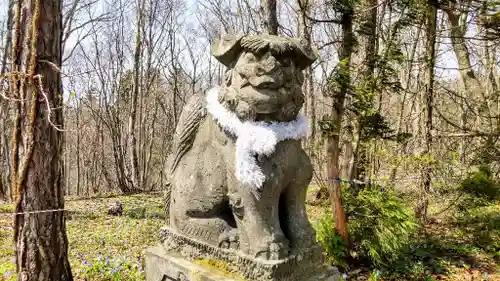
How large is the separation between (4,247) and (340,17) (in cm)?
618

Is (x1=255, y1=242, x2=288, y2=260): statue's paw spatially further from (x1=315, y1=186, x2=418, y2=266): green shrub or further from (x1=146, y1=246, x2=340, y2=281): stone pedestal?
(x1=315, y1=186, x2=418, y2=266): green shrub

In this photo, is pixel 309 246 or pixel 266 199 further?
pixel 309 246

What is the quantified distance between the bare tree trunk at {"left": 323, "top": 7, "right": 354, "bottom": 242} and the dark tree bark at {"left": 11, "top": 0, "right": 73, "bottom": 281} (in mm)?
3078

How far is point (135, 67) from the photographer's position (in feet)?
41.9

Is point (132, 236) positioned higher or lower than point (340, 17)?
lower

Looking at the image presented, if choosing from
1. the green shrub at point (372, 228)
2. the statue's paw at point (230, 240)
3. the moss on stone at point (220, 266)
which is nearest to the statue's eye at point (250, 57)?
the statue's paw at point (230, 240)

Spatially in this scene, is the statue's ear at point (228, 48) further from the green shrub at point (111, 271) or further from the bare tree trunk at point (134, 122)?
the bare tree trunk at point (134, 122)

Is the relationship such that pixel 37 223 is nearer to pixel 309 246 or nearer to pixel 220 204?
pixel 220 204

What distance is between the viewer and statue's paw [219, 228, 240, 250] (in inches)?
95.3

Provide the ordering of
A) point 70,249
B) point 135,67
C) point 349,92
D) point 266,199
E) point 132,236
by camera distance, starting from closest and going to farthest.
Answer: point 266,199, point 349,92, point 70,249, point 132,236, point 135,67

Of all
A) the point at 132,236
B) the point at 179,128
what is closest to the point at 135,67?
the point at 132,236

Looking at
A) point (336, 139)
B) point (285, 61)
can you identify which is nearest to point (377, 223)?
point (336, 139)

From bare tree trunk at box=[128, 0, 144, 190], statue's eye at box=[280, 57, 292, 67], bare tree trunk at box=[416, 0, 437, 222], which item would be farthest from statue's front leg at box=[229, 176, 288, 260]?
bare tree trunk at box=[128, 0, 144, 190]

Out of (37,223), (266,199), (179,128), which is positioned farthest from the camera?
(37,223)
